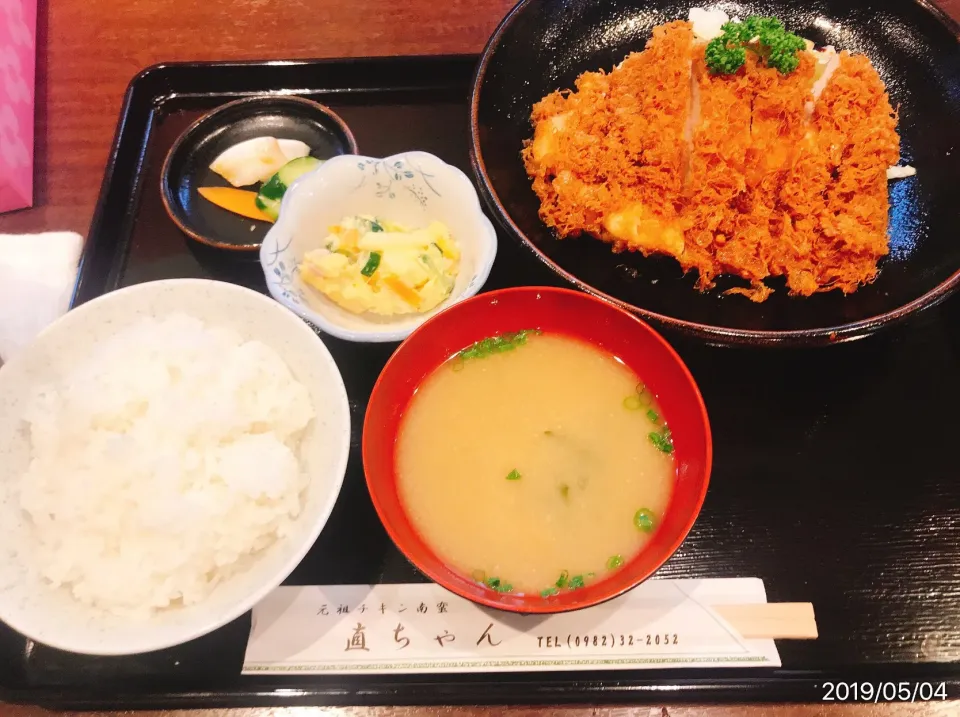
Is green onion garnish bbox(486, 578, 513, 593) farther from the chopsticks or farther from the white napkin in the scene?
the white napkin

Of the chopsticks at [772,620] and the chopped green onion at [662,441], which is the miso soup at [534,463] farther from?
the chopsticks at [772,620]

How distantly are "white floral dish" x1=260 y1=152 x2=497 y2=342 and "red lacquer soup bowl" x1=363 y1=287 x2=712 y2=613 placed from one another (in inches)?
6.0

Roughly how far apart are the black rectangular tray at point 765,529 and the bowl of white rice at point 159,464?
26cm

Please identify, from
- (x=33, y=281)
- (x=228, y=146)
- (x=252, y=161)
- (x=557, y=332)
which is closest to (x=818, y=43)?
(x=557, y=332)

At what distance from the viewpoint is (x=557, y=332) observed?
1708 millimetres

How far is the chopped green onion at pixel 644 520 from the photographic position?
1456 millimetres

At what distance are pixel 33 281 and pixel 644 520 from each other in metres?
2.03

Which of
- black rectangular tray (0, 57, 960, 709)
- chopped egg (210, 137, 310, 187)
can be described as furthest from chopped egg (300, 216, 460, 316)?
chopped egg (210, 137, 310, 187)

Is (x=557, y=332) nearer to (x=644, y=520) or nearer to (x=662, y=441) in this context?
(x=662, y=441)

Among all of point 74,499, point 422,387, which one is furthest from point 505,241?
point 74,499

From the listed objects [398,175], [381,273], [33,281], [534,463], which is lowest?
[33,281]

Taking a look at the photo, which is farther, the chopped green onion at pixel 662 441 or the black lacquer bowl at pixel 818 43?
the black lacquer bowl at pixel 818 43
